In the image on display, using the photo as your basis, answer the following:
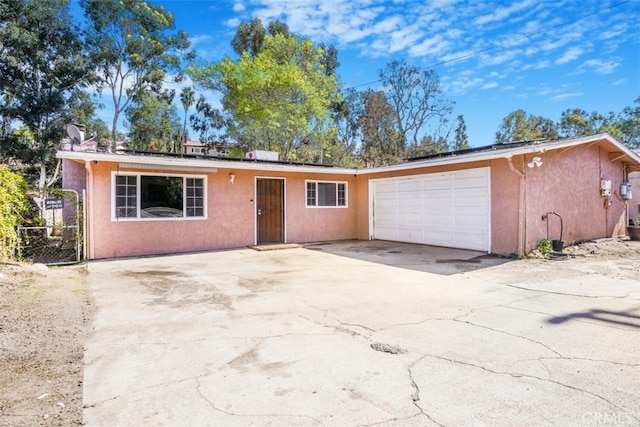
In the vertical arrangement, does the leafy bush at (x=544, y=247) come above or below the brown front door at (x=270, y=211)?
below

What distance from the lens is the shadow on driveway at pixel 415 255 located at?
763 centimetres

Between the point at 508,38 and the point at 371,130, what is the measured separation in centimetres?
1471

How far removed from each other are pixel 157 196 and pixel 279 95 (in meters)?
14.6

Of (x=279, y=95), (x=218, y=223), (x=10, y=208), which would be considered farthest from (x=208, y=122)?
(x=10, y=208)

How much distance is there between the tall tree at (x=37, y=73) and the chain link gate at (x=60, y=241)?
8932mm

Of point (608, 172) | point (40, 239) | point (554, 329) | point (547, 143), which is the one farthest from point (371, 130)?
point (554, 329)

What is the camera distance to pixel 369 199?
13.0m

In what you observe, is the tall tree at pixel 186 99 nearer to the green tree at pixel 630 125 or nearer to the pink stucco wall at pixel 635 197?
the pink stucco wall at pixel 635 197

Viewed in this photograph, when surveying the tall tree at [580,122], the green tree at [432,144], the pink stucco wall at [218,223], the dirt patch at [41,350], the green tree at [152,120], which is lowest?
the dirt patch at [41,350]

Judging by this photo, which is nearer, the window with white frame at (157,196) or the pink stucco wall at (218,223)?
the pink stucco wall at (218,223)

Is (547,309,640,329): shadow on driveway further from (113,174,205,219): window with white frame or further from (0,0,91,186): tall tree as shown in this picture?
(0,0,91,186): tall tree

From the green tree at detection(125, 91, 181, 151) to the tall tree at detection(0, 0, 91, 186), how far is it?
5.10 metres

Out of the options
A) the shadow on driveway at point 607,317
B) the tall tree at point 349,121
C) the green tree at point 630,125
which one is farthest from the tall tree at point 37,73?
the green tree at point 630,125

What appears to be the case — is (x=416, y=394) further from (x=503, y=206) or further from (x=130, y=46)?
(x=130, y=46)
